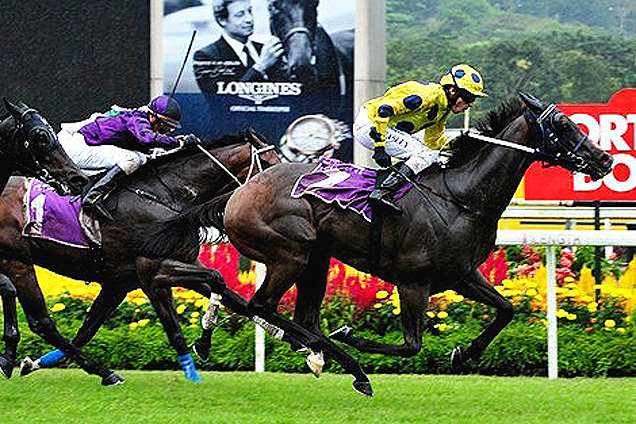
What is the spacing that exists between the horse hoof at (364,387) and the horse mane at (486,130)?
1253 mm

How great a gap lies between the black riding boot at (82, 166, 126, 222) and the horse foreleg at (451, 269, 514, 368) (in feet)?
6.64

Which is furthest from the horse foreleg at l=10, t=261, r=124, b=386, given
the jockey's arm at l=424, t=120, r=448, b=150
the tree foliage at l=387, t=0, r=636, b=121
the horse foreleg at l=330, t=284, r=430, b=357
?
the tree foliage at l=387, t=0, r=636, b=121

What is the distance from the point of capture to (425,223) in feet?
23.5

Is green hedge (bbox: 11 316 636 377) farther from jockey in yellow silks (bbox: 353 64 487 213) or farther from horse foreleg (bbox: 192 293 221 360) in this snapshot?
jockey in yellow silks (bbox: 353 64 487 213)

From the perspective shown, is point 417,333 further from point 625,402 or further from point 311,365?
point 625,402

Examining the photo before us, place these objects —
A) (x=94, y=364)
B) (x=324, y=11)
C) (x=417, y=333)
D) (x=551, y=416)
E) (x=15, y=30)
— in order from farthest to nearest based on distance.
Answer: (x=324, y=11), (x=15, y=30), (x=94, y=364), (x=417, y=333), (x=551, y=416)

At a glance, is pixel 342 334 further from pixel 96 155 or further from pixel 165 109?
pixel 96 155

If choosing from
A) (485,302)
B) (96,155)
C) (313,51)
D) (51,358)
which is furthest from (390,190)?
(313,51)

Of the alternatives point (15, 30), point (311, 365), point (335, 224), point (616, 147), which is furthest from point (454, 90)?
point (15, 30)

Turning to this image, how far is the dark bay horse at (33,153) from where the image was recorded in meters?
6.82

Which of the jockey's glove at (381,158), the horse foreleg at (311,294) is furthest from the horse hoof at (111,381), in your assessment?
the jockey's glove at (381,158)

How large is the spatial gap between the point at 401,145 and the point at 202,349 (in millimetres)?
1715

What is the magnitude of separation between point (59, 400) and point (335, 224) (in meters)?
1.71

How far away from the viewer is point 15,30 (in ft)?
45.5
